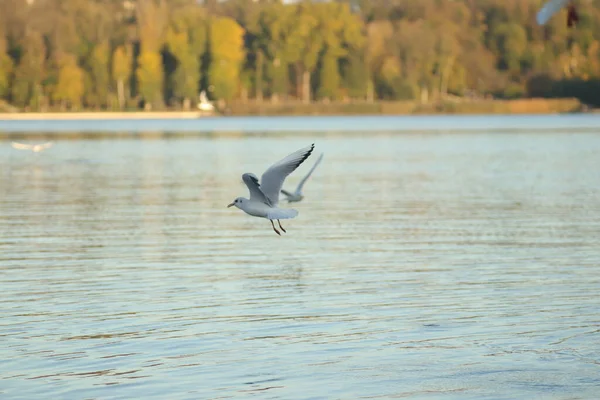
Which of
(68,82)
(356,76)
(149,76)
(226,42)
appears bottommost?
(356,76)

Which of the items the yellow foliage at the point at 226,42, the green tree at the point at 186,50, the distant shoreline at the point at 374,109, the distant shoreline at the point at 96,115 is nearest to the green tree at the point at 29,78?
the distant shoreline at the point at 96,115

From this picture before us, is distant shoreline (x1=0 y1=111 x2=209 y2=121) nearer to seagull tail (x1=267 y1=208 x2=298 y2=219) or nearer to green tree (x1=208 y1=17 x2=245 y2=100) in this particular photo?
A: green tree (x1=208 y1=17 x2=245 y2=100)

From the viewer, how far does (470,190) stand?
125 ft

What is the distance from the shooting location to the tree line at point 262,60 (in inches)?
6353

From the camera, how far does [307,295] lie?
18.4 m

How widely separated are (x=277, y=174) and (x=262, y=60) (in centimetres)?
15413

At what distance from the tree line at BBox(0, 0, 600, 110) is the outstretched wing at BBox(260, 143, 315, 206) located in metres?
142

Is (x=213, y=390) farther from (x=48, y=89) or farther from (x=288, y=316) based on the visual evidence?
(x=48, y=89)

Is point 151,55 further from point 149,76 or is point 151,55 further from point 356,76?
point 356,76

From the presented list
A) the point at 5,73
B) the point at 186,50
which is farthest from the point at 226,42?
the point at 5,73

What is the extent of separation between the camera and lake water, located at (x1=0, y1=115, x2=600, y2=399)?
533 inches

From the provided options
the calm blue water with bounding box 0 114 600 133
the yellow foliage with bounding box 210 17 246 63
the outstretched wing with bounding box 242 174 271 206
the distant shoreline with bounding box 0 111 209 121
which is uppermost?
the yellow foliage with bounding box 210 17 246 63

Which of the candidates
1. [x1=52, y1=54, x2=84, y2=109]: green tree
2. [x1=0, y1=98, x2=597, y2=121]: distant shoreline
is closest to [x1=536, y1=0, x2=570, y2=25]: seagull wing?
[x1=52, y1=54, x2=84, y2=109]: green tree

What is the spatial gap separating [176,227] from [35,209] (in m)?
6.11
